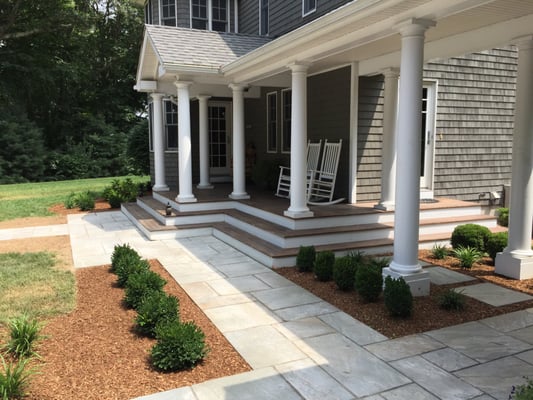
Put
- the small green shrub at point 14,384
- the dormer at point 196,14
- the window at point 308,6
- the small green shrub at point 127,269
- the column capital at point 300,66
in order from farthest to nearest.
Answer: the dormer at point 196,14 → the window at point 308,6 → the column capital at point 300,66 → the small green shrub at point 127,269 → the small green shrub at point 14,384

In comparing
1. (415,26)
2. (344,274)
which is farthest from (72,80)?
(415,26)

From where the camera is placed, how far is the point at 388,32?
4598 millimetres

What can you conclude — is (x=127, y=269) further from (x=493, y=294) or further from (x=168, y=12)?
(x=168, y=12)

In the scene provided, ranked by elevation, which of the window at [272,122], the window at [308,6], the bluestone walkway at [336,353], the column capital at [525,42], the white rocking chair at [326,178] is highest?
the window at [308,6]

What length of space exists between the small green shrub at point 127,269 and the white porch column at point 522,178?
13.5ft

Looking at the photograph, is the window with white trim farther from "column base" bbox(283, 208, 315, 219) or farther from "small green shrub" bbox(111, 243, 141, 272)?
"small green shrub" bbox(111, 243, 141, 272)

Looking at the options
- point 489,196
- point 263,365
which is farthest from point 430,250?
point 263,365

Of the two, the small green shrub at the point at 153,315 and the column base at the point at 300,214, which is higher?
the column base at the point at 300,214

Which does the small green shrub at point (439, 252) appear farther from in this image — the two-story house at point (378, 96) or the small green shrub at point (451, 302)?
the small green shrub at point (451, 302)

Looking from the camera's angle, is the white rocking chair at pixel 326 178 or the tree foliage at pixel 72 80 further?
the tree foliage at pixel 72 80

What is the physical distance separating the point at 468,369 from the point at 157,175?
8640 millimetres

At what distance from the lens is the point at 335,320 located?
13.1 feet

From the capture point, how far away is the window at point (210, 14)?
12742 mm

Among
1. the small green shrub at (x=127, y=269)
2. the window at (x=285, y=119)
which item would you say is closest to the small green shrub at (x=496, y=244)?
the small green shrub at (x=127, y=269)
